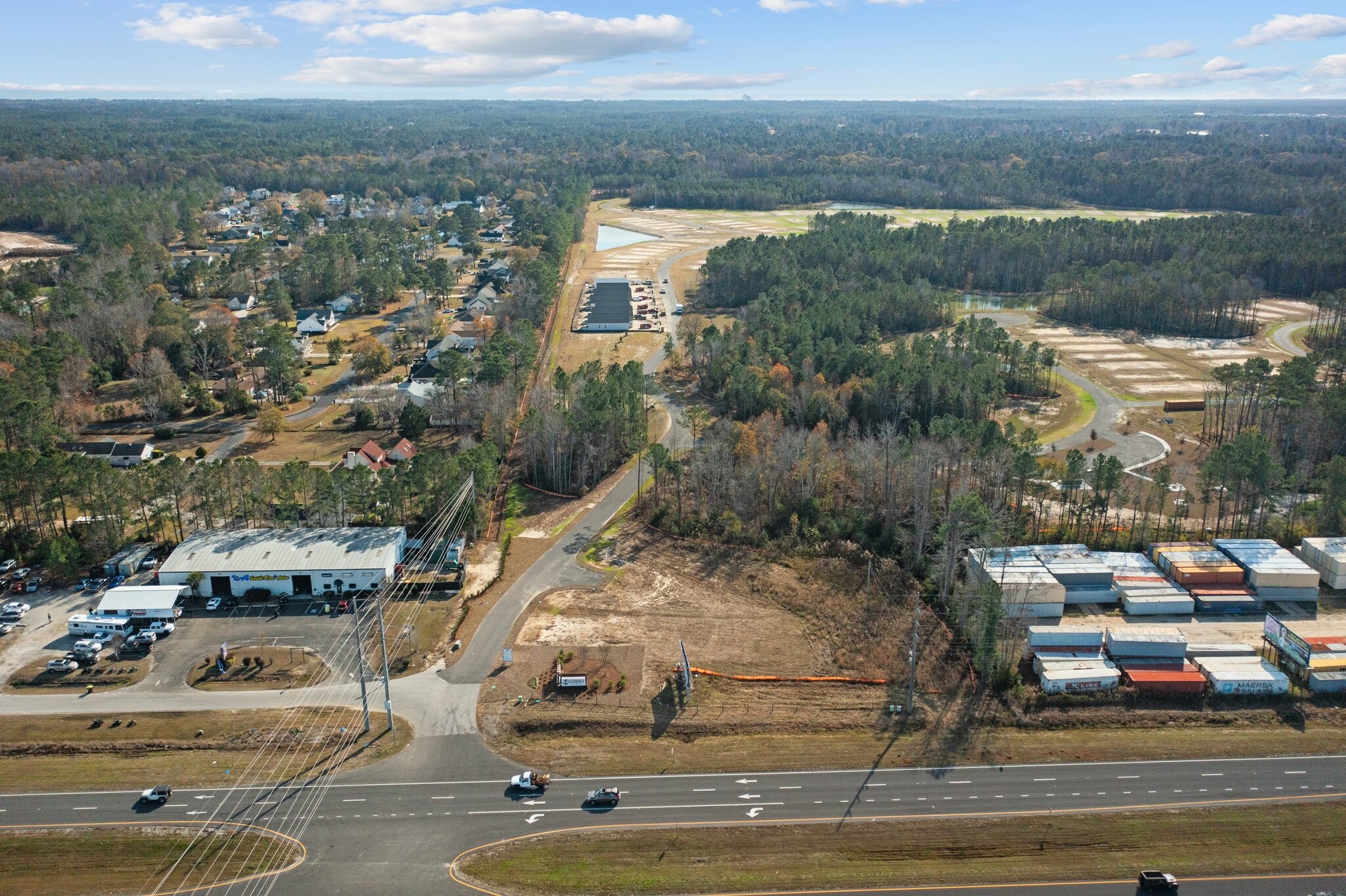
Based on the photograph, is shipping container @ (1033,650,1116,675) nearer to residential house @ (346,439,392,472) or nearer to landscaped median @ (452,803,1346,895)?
landscaped median @ (452,803,1346,895)

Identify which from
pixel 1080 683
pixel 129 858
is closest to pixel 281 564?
pixel 129 858

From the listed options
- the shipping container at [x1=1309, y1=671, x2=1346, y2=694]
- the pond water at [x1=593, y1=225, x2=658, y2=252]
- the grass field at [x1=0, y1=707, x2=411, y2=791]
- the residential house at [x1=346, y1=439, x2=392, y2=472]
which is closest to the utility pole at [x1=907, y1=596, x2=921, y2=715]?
the shipping container at [x1=1309, y1=671, x2=1346, y2=694]

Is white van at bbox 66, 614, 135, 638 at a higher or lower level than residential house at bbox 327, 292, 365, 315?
lower

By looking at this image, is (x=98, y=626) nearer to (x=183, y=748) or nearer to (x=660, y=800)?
(x=183, y=748)

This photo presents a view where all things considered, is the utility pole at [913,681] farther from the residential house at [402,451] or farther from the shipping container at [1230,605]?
the residential house at [402,451]

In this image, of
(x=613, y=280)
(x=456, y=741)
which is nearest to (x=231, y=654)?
(x=456, y=741)
